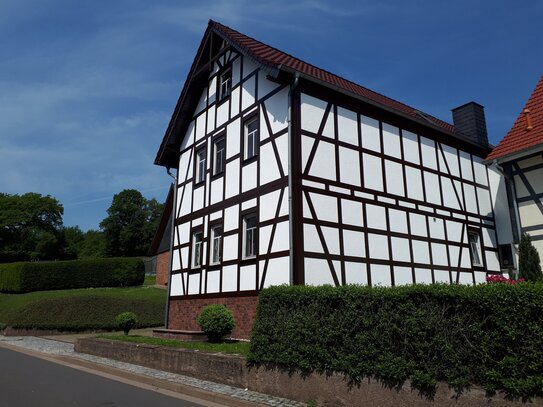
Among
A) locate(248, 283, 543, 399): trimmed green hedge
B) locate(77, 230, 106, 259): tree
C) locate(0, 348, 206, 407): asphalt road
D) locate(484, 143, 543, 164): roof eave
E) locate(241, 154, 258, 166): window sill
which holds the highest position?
locate(77, 230, 106, 259): tree

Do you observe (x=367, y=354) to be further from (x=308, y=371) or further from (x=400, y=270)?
(x=400, y=270)

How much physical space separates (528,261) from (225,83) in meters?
12.2

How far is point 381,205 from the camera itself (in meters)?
14.7

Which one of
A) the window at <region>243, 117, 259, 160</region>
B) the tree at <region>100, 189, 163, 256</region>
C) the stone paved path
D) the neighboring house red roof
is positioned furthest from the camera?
the tree at <region>100, 189, 163, 256</region>

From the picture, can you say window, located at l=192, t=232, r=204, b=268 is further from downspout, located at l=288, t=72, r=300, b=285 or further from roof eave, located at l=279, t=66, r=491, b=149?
roof eave, located at l=279, t=66, r=491, b=149

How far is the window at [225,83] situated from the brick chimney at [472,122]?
10522mm

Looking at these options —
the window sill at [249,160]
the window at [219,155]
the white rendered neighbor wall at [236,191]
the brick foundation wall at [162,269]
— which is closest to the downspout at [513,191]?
the white rendered neighbor wall at [236,191]

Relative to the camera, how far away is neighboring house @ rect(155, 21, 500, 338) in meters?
13.1

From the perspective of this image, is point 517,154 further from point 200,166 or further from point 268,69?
point 200,166

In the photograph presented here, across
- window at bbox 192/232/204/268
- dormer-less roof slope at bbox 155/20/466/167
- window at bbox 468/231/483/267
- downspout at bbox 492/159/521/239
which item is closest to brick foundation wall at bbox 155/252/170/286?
dormer-less roof slope at bbox 155/20/466/167

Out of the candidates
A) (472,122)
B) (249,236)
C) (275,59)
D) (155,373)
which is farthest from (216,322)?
(472,122)

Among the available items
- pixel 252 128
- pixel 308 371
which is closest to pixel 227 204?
pixel 252 128

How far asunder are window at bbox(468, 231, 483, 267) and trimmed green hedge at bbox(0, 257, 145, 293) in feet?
76.5

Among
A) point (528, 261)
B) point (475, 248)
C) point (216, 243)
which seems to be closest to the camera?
point (528, 261)
